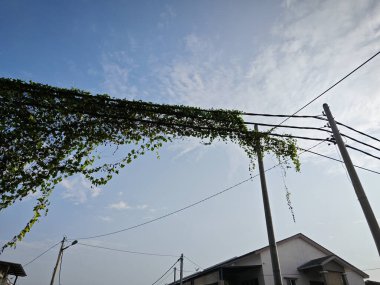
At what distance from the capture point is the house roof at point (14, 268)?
22.6 metres

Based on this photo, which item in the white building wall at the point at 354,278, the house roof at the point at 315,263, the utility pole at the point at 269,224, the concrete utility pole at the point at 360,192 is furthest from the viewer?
the white building wall at the point at 354,278

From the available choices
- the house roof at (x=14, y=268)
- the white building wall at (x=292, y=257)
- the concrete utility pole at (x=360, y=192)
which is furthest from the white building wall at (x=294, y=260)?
the house roof at (x=14, y=268)

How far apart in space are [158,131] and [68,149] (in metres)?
2.89

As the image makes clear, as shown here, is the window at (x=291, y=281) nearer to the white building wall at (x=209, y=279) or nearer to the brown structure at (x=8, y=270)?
the white building wall at (x=209, y=279)

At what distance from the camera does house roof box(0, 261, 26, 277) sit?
22.6 meters

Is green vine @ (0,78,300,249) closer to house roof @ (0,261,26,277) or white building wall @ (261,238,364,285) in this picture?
white building wall @ (261,238,364,285)

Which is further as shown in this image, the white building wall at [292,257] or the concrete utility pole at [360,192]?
the white building wall at [292,257]

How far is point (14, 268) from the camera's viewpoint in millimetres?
24219

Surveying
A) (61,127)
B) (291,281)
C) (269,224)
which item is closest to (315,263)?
(291,281)

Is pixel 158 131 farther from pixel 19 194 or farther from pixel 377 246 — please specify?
pixel 377 246

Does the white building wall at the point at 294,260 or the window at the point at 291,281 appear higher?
the white building wall at the point at 294,260

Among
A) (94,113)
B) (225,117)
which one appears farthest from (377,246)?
(94,113)

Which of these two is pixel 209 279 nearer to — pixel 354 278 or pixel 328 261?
pixel 328 261

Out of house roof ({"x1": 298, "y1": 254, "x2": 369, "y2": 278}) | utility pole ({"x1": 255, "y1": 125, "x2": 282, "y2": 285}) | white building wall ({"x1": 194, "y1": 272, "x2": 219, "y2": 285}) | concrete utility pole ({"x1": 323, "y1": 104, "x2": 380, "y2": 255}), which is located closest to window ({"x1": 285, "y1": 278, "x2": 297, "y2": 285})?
house roof ({"x1": 298, "y1": 254, "x2": 369, "y2": 278})
